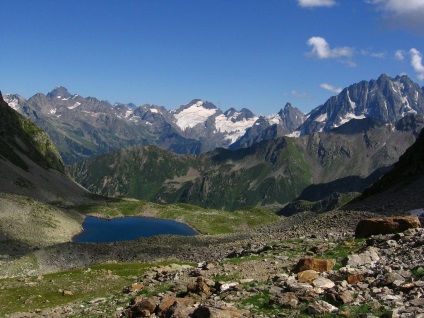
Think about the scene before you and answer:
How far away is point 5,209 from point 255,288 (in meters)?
141

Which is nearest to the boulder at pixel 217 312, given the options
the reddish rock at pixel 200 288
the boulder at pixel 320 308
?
the boulder at pixel 320 308

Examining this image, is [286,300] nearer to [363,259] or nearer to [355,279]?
[355,279]

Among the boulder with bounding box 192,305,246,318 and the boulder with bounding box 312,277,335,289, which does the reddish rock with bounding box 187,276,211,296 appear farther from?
the boulder with bounding box 312,277,335,289

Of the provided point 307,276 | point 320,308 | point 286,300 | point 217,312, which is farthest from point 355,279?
point 217,312

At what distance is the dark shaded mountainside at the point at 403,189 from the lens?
3002 inches

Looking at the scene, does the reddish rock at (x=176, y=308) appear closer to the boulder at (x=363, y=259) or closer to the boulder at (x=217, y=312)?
the boulder at (x=217, y=312)

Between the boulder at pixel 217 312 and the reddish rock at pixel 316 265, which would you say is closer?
the boulder at pixel 217 312

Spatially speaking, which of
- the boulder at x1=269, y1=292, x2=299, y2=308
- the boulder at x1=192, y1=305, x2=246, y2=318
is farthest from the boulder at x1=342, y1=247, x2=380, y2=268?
the boulder at x1=192, y1=305, x2=246, y2=318

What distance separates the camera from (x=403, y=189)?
88750 millimetres

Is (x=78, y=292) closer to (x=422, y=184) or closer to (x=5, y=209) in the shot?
(x=422, y=184)

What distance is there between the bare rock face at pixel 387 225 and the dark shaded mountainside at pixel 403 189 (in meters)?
33.0

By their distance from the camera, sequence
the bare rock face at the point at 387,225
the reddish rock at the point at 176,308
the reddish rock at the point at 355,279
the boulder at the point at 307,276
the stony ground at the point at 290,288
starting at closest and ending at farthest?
the stony ground at the point at 290,288 < the reddish rock at the point at 176,308 < the reddish rock at the point at 355,279 < the boulder at the point at 307,276 < the bare rock face at the point at 387,225

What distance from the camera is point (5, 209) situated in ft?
487

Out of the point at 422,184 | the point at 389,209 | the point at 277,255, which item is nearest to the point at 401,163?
the point at 422,184
